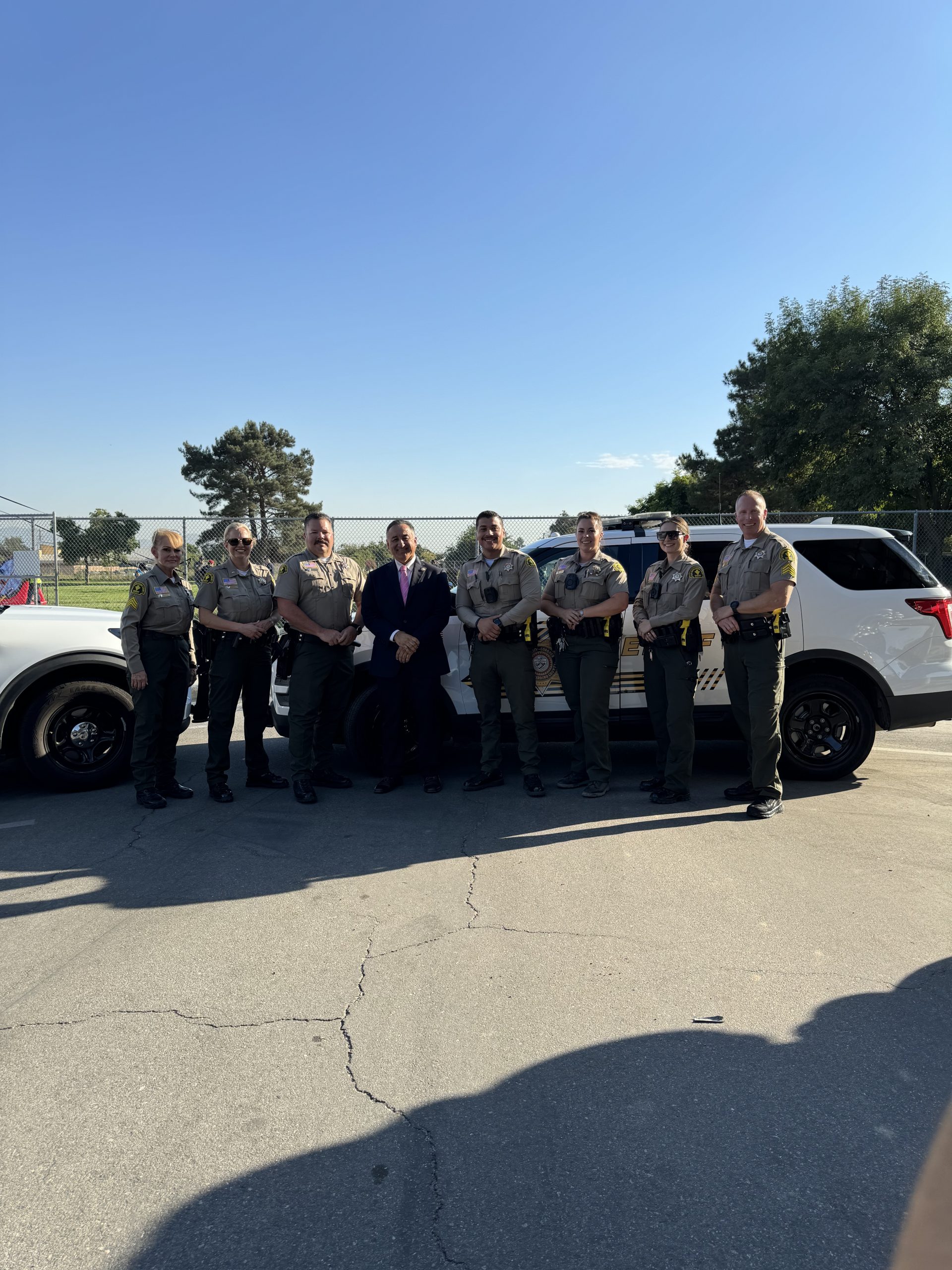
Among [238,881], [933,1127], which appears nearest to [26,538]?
[238,881]

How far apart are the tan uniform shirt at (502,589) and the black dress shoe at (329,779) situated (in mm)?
1440

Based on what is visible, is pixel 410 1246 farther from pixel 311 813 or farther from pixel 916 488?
pixel 916 488

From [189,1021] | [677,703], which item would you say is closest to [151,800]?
[189,1021]

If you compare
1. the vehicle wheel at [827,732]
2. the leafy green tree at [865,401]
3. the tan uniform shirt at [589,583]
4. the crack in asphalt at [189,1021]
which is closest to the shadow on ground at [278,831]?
the vehicle wheel at [827,732]

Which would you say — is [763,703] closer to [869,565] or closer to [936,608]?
[869,565]

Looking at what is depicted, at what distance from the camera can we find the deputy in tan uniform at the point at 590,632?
5.94m

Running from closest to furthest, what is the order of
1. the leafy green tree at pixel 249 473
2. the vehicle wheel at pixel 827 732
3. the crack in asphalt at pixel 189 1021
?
the crack in asphalt at pixel 189 1021
the vehicle wheel at pixel 827 732
the leafy green tree at pixel 249 473

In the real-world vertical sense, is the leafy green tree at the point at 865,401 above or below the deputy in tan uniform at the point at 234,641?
above

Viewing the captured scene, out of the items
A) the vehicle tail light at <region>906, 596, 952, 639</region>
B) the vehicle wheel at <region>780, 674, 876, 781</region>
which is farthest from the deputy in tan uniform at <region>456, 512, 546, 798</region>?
the vehicle tail light at <region>906, 596, 952, 639</region>

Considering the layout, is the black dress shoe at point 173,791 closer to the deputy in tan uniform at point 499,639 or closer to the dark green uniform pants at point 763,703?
the deputy in tan uniform at point 499,639

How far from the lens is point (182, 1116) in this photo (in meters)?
2.58

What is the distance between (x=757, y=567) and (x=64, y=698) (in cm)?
474

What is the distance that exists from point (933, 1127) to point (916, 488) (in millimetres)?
34728

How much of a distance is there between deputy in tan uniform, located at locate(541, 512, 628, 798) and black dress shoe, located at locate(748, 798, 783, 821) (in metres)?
0.98
